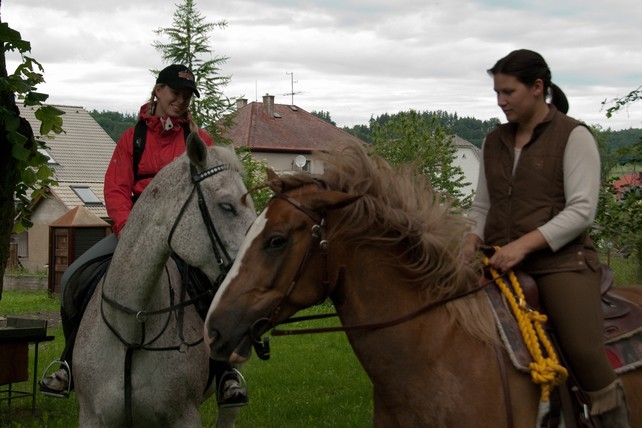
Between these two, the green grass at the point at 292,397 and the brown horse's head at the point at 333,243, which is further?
the green grass at the point at 292,397

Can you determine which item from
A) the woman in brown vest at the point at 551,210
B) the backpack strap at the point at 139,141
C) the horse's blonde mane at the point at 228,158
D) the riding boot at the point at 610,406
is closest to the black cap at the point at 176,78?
the backpack strap at the point at 139,141

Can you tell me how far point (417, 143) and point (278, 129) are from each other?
1754cm

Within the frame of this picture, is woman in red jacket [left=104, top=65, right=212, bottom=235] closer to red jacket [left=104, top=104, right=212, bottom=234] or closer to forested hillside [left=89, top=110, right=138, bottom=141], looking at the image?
red jacket [left=104, top=104, right=212, bottom=234]

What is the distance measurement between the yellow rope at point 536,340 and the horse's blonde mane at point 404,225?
14cm

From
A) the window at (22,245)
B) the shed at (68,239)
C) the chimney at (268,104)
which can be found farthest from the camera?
the chimney at (268,104)

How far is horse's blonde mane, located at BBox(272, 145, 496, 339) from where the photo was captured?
143 inches

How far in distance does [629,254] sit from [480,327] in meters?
6.46

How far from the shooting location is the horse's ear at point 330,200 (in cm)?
355

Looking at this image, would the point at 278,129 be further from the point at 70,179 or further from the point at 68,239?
the point at 68,239

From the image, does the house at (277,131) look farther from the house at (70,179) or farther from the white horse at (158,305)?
the white horse at (158,305)

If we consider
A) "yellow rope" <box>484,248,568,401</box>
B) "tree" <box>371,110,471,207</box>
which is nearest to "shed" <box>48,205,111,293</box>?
"yellow rope" <box>484,248,568,401</box>

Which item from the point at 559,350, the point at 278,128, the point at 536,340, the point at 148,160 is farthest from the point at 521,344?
the point at 278,128

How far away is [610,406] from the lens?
146 inches

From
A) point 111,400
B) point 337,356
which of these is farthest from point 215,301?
point 337,356
